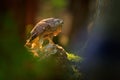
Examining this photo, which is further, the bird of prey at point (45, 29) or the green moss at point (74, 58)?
the green moss at point (74, 58)

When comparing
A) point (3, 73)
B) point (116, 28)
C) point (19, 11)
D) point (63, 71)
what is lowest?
point (3, 73)

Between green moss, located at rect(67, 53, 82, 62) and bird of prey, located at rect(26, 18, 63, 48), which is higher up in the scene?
bird of prey, located at rect(26, 18, 63, 48)

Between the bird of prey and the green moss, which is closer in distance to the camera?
the bird of prey

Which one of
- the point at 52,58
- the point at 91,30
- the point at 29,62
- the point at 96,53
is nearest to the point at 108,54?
the point at 96,53

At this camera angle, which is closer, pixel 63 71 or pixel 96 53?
pixel 63 71

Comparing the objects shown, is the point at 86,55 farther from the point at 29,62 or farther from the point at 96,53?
the point at 29,62

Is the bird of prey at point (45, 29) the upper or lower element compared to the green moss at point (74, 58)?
upper

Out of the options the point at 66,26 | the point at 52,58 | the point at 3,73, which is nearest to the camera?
the point at 3,73

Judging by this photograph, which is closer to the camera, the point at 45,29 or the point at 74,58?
the point at 45,29
